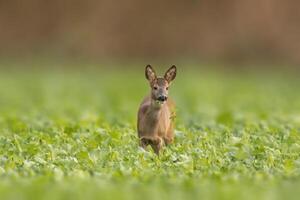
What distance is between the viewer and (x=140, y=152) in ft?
38.7

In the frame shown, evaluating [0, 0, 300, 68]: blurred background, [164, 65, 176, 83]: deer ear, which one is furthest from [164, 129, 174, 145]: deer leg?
[0, 0, 300, 68]: blurred background

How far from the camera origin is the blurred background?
1476 inches

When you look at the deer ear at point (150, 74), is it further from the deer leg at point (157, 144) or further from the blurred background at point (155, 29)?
the blurred background at point (155, 29)

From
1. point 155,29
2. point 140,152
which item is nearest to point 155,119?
point 140,152

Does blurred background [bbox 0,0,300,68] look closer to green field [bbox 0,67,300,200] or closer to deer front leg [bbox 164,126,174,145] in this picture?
green field [bbox 0,67,300,200]

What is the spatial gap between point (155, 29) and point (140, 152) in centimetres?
2724

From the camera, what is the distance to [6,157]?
11.7 meters

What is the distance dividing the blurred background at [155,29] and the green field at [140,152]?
15114mm

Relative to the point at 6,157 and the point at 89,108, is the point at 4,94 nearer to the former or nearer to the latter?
the point at 89,108

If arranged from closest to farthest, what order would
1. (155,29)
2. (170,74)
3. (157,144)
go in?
(157,144) < (170,74) < (155,29)

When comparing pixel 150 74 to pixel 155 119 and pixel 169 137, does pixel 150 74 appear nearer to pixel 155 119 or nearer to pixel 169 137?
pixel 155 119

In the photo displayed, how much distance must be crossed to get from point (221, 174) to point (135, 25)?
93.6 ft

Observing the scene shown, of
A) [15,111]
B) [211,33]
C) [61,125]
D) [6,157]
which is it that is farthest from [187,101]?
[211,33]

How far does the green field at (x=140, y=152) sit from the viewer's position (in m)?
9.47
